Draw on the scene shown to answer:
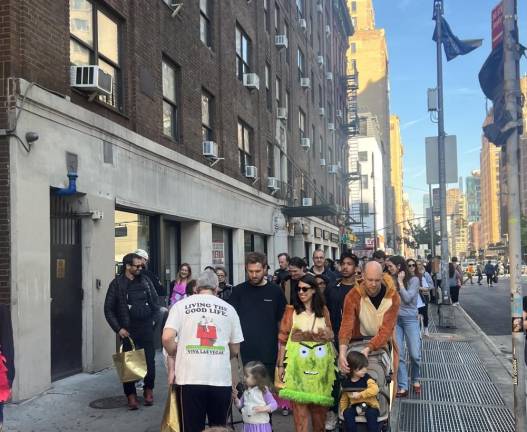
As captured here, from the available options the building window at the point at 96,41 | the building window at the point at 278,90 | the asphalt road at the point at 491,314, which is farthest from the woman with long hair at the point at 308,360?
the building window at the point at 278,90

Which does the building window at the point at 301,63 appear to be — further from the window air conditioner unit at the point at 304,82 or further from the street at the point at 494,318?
the street at the point at 494,318

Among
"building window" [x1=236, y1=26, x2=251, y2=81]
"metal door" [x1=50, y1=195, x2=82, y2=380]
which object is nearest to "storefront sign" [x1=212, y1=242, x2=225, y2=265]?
"building window" [x1=236, y1=26, x2=251, y2=81]

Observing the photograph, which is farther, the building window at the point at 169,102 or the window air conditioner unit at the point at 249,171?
the window air conditioner unit at the point at 249,171

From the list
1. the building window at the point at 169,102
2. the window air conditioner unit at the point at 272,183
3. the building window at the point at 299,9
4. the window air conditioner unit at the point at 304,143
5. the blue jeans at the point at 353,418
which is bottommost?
the blue jeans at the point at 353,418

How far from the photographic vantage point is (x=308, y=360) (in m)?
5.37

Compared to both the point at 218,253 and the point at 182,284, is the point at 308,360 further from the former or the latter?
the point at 218,253

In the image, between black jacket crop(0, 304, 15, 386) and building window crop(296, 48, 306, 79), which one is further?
building window crop(296, 48, 306, 79)

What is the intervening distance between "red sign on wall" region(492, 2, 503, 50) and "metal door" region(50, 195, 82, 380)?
6325 millimetres

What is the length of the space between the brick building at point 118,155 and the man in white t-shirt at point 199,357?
3.65 m

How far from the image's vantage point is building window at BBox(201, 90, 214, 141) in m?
15.6

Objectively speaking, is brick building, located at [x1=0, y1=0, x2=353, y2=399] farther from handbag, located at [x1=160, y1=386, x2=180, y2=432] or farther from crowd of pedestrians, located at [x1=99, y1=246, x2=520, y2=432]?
handbag, located at [x1=160, y1=386, x2=180, y2=432]

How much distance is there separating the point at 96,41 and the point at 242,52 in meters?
10.2

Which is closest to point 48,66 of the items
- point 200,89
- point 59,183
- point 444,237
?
point 59,183

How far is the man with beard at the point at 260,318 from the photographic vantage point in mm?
5961
